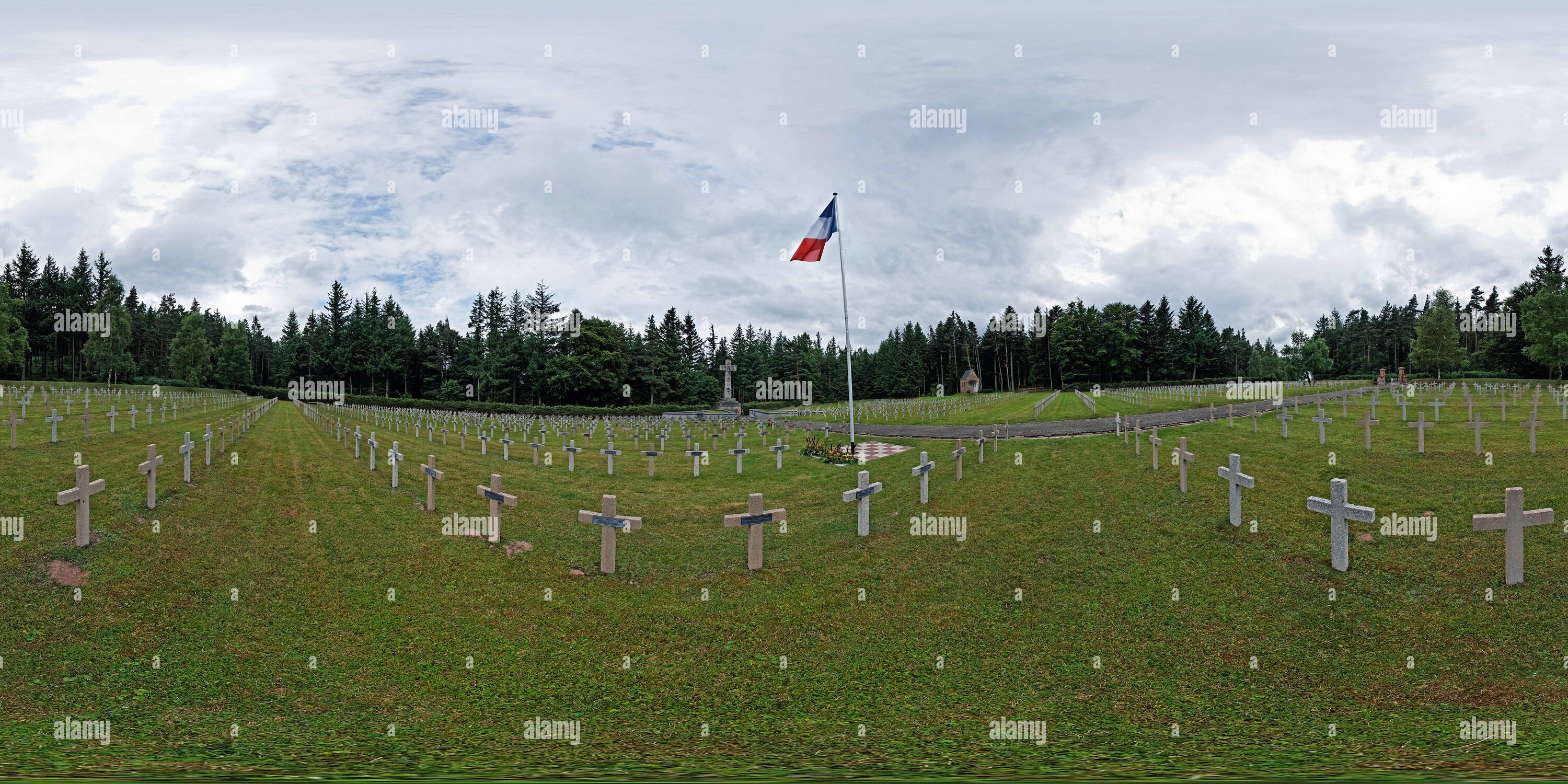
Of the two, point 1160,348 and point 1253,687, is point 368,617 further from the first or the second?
point 1160,348

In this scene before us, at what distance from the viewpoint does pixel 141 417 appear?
111ft

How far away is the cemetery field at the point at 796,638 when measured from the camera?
610 centimetres

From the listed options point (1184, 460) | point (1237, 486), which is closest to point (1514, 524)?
point (1237, 486)

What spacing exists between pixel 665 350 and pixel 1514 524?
3459 inches

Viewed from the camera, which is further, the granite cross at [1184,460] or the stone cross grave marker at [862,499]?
the granite cross at [1184,460]

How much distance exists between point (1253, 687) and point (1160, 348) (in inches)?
4491

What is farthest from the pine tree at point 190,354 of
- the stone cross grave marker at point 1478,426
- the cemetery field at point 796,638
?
the stone cross grave marker at point 1478,426

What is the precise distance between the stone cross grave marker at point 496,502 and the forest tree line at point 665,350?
56288 mm

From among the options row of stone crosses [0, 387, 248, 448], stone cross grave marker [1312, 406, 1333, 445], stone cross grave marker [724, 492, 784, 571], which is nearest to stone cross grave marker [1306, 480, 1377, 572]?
stone cross grave marker [724, 492, 784, 571]

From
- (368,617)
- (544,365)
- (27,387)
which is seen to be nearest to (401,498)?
(368,617)

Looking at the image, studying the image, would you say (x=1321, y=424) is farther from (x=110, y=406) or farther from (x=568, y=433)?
(x=110, y=406)

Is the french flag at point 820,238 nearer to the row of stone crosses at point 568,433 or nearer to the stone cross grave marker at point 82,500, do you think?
the row of stone crosses at point 568,433

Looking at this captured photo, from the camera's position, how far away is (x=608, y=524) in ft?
37.0

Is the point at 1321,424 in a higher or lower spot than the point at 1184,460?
higher
